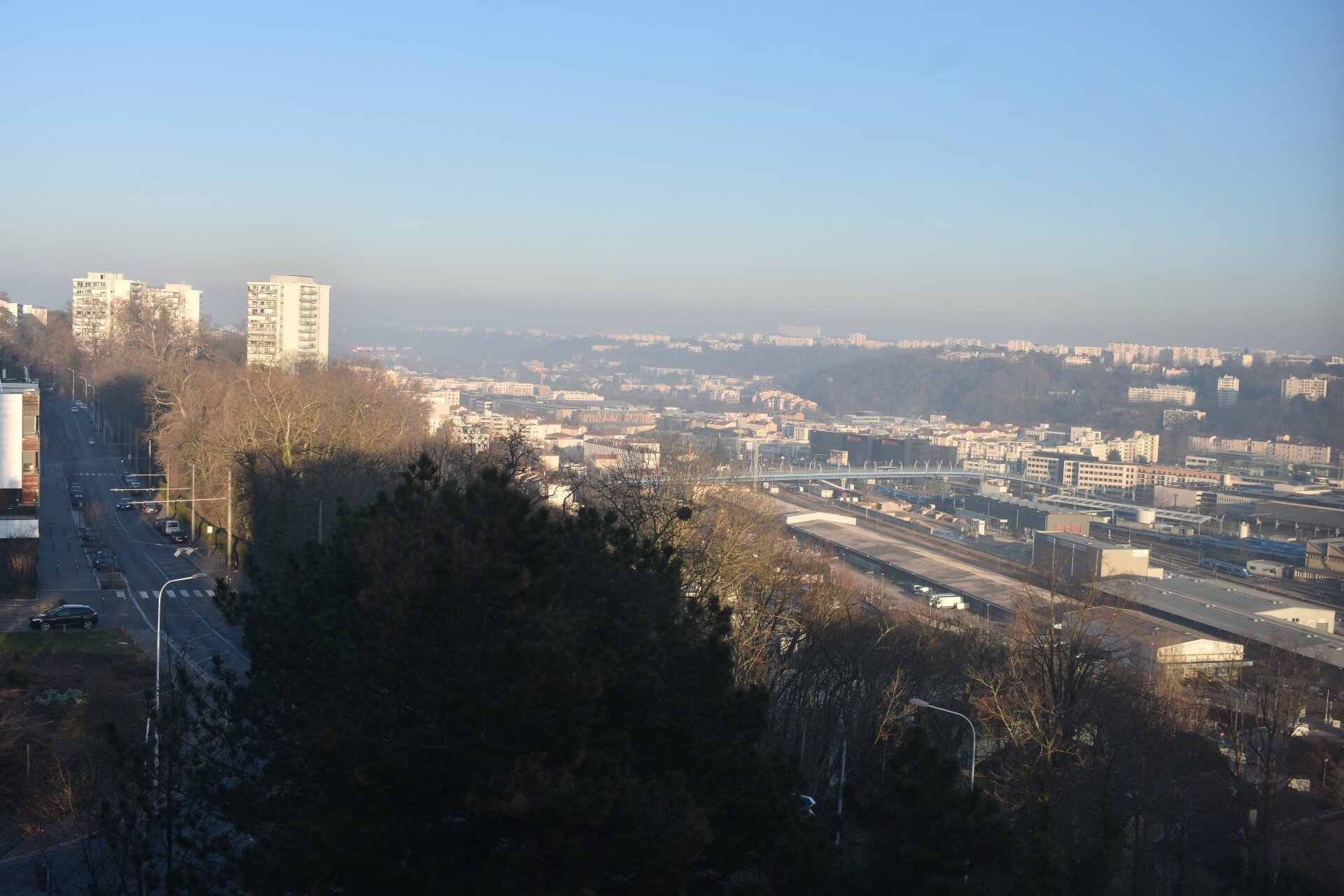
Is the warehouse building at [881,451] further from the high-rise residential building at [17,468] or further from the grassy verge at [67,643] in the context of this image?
the grassy verge at [67,643]

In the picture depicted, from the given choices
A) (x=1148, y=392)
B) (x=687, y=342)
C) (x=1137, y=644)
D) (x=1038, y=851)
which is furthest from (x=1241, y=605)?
(x=687, y=342)

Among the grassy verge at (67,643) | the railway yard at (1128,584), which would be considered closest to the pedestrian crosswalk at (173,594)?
the grassy verge at (67,643)

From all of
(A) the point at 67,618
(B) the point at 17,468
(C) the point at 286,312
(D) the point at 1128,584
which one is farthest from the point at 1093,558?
(C) the point at 286,312

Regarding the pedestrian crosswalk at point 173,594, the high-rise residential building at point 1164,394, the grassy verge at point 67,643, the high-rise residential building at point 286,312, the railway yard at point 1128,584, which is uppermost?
the high-rise residential building at point 286,312

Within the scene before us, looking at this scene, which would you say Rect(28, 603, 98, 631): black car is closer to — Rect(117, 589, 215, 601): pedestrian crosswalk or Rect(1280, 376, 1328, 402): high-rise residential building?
Rect(117, 589, 215, 601): pedestrian crosswalk

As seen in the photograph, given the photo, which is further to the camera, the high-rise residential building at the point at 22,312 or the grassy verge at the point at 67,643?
the high-rise residential building at the point at 22,312

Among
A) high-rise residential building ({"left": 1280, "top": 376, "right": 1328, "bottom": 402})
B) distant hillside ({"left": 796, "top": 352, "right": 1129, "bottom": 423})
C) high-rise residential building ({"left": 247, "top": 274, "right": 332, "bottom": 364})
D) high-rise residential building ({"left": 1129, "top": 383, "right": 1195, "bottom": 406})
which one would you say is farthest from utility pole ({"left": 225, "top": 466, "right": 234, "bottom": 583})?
distant hillside ({"left": 796, "top": 352, "right": 1129, "bottom": 423})
